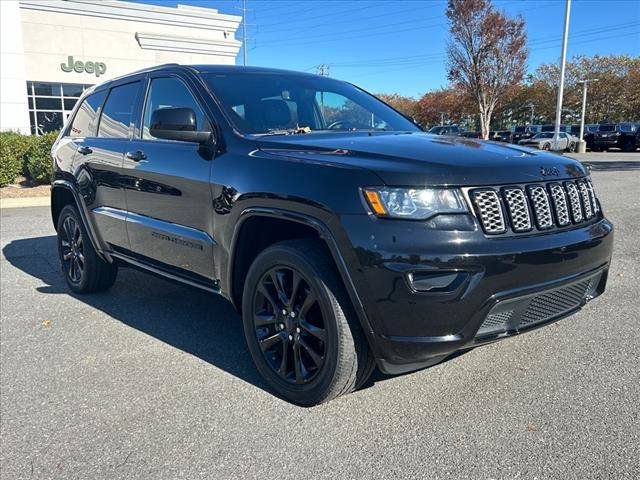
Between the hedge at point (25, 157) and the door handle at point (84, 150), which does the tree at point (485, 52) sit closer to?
the hedge at point (25, 157)

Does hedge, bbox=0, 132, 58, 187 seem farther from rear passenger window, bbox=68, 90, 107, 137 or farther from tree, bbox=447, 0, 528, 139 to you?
tree, bbox=447, 0, 528, 139

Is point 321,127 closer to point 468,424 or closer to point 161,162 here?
point 161,162

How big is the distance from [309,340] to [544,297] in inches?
47.2

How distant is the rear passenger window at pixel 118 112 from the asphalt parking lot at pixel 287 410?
1.51m

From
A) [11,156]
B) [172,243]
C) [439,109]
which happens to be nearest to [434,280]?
[172,243]

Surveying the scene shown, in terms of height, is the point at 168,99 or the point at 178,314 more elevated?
the point at 168,99

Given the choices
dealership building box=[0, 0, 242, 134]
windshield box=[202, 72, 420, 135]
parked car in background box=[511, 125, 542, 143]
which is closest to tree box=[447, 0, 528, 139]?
parked car in background box=[511, 125, 542, 143]

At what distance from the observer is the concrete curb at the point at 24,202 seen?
1187 cm

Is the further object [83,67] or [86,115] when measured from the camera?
[83,67]

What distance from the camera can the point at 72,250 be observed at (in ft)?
16.9

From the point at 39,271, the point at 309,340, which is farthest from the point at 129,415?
the point at 39,271

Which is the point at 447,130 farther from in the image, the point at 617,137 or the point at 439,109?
the point at 439,109

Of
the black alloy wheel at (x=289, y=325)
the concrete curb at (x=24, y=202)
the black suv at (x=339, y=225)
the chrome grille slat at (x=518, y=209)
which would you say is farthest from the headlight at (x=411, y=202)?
the concrete curb at (x=24, y=202)

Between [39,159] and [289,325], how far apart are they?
1352 centimetres
